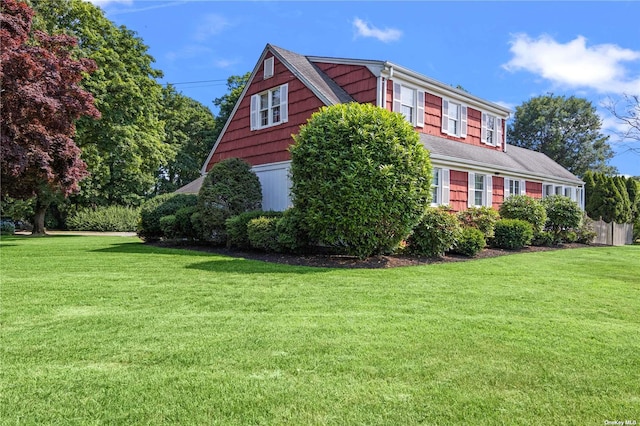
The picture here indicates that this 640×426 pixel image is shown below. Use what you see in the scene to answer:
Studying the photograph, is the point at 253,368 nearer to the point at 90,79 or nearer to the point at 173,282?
the point at 173,282

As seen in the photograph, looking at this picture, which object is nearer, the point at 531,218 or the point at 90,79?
the point at 531,218

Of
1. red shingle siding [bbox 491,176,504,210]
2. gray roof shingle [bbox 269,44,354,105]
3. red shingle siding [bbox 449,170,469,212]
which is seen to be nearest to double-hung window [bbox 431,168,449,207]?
red shingle siding [bbox 449,170,469,212]

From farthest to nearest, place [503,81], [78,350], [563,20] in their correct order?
[503,81] < [563,20] < [78,350]

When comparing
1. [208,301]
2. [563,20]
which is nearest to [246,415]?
[208,301]

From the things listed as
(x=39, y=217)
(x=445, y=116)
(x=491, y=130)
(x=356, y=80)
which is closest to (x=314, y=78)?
(x=356, y=80)

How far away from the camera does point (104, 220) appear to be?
91.4 ft

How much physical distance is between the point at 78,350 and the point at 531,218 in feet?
45.9

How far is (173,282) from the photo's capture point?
6383 millimetres

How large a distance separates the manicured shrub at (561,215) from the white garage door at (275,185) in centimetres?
960

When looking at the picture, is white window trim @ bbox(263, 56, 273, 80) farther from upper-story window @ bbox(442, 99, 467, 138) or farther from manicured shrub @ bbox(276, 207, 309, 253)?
manicured shrub @ bbox(276, 207, 309, 253)

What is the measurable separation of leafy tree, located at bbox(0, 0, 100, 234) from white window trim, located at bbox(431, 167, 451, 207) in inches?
470

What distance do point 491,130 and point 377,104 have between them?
7.85 metres

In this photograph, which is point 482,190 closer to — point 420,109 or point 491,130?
point 491,130

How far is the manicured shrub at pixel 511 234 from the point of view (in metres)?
12.4
